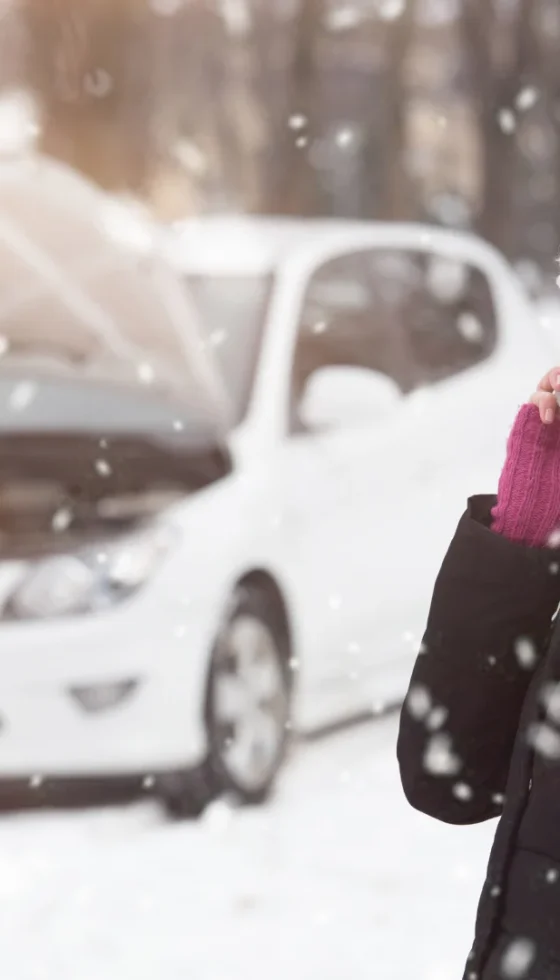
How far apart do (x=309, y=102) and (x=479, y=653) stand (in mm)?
15563

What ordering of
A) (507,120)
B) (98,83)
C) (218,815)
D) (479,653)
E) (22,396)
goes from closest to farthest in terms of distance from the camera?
(479,653) → (218,815) → (22,396) → (507,120) → (98,83)

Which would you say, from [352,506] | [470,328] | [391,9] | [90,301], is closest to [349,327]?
[470,328]

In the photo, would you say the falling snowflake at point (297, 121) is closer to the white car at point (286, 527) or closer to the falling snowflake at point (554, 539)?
the white car at point (286, 527)

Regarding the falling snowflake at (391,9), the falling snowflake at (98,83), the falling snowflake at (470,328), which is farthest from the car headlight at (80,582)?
the falling snowflake at (98,83)

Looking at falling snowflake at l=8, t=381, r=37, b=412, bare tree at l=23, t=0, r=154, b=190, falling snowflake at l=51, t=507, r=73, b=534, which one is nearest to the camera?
falling snowflake at l=51, t=507, r=73, b=534

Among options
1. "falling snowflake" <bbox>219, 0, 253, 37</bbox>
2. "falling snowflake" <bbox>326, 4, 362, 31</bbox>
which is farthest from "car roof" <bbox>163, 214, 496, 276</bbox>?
"falling snowflake" <bbox>219, 0, 253, 37</bbox>

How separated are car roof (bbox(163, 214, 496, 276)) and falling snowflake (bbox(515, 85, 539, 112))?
37.3 feet

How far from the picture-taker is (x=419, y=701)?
194cm

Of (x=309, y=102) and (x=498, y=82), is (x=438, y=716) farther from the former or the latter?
(x=309, y=102)

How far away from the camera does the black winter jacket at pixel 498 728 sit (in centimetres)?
177

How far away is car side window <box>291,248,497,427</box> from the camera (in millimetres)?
5258

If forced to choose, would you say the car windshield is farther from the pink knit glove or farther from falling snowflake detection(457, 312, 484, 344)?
the pink knit glove

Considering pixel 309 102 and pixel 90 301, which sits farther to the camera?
pixel 309 102

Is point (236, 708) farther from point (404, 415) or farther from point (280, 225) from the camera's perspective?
point (280, 225)
